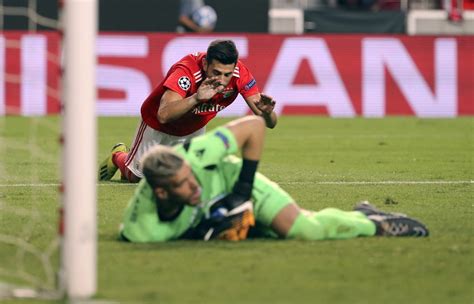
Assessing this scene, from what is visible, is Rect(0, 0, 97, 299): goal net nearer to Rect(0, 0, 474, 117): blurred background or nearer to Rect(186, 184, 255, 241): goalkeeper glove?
Rect(186, 184, 255, 241): goalkeeper glove

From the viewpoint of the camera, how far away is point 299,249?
26.2ft

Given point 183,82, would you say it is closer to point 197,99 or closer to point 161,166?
point 197,99

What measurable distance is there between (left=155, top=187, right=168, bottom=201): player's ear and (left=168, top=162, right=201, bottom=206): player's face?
3 cm

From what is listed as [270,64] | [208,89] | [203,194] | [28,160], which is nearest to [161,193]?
[203,194]

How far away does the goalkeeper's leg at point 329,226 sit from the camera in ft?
27.3

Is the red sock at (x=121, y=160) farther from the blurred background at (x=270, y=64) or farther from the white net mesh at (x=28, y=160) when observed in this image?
the blurred background at (x=270, y=64)

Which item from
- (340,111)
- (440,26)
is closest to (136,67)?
(340,111)

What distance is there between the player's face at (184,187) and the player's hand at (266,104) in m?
2.26

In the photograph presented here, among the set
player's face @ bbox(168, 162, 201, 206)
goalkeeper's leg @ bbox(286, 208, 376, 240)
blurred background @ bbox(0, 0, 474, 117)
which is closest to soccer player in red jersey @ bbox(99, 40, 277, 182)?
goalkeeper's leg @ bbox(286, 208, 376, 240)

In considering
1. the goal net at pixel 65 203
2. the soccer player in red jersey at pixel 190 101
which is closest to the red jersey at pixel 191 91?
the soccer player in red jersey at pixel 190 101

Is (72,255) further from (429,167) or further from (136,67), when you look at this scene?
(136,67)

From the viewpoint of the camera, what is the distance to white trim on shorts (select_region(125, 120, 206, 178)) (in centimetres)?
1202

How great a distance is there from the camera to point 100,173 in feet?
42.0

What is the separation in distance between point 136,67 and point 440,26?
9076mm
